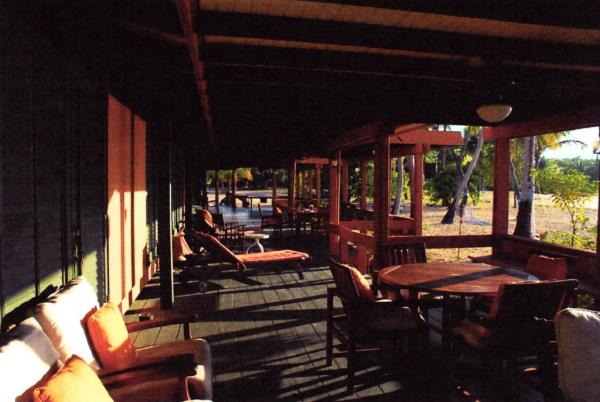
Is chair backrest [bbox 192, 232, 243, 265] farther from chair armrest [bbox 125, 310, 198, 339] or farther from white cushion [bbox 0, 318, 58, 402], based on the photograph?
white cushion [bbox 0, 318, 58, 402]

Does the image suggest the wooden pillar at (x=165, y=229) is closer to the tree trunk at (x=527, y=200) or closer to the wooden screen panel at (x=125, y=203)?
the wooden screen panel at (x=125, y=203)

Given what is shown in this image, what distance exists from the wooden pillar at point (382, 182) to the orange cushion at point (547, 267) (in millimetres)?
2101

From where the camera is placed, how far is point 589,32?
11.1 feet

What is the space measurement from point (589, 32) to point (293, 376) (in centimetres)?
368

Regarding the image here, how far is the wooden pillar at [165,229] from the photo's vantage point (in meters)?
5.16

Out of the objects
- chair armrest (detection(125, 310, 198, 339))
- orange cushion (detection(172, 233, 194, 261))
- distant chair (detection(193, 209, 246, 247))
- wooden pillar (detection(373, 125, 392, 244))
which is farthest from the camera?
distant chair (detection(193, 209, 246, 247))

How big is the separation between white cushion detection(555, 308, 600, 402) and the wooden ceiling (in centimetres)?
189

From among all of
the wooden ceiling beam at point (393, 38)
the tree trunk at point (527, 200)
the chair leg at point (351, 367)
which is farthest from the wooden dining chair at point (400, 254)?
the tree trunk at point (527, 200)

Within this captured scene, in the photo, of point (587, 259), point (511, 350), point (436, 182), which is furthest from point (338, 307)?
point (436, 182)

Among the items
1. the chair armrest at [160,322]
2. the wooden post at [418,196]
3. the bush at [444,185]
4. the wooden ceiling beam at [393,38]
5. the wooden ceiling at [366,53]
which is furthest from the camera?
the bush at [444,185]

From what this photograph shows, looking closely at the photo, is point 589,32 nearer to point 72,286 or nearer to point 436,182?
point 72,286

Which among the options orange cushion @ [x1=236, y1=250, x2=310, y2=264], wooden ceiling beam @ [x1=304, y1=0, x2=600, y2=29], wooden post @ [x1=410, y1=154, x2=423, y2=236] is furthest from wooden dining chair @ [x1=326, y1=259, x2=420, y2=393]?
wooden post @ [x1=410, y1=154, x2=423, y2=236]

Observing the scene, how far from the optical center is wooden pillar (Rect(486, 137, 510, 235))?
20.7 feet

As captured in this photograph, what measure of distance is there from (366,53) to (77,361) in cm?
333
